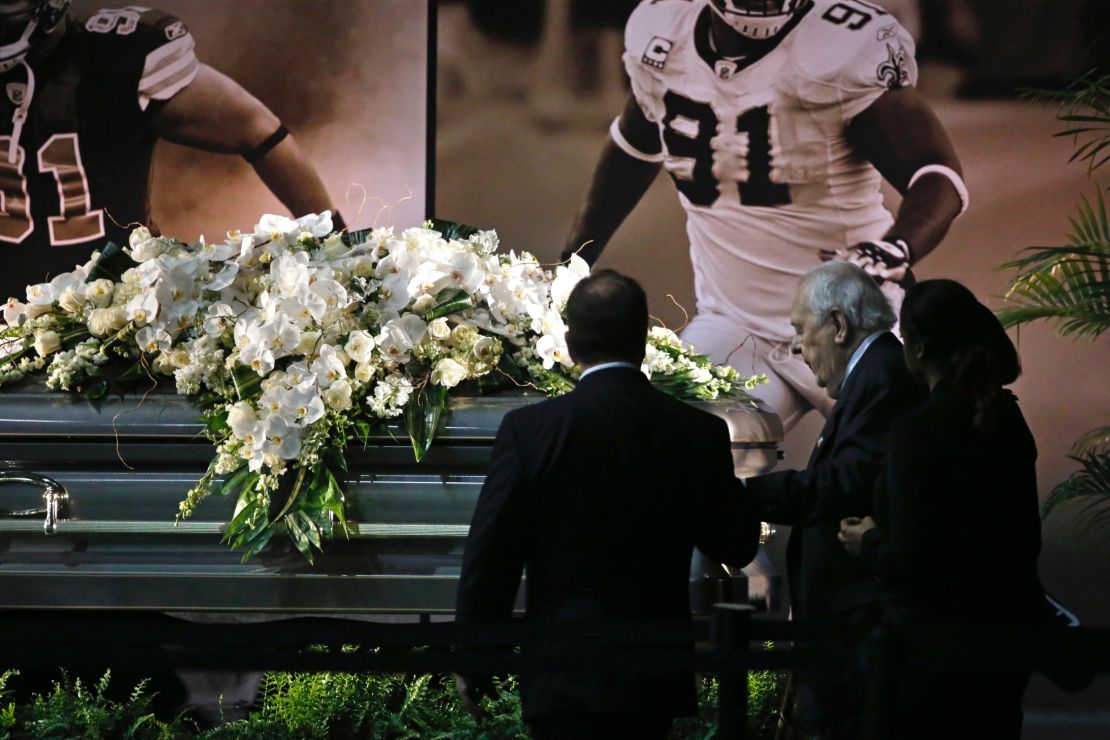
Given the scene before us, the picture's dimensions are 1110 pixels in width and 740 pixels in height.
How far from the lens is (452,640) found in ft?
6.06

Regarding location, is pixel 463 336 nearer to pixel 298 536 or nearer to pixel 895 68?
pixel 298 536

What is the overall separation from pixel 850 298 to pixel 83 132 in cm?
367

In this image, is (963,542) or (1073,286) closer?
(963,542)

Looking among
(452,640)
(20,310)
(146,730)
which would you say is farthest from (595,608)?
(20,310)

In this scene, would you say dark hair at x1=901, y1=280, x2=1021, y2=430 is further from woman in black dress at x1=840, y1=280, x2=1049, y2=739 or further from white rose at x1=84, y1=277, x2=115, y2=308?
white rose at x1=84, y1=277, x2=115, y2=308

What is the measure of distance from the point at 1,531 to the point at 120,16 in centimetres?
300

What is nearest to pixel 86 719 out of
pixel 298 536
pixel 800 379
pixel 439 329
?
pixel 298 536

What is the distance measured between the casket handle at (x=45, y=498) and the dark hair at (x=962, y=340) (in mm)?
1777

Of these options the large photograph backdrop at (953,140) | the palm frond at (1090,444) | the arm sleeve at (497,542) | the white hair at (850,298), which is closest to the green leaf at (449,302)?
the white hair at (850,298)

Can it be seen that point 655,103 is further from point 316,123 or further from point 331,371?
point 331,371

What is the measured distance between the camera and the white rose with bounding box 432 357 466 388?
2.72 m

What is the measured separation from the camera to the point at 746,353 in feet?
16.6

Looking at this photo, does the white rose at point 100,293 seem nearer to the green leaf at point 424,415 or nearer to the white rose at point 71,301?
the white rose at point 71,301

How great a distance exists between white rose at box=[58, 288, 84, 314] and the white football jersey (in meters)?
2.62
